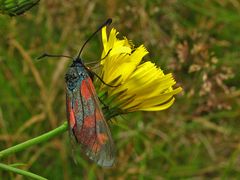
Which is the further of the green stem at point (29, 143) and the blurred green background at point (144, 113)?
the blurred green background at point (144, 113)

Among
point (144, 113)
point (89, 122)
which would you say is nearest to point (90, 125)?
point (89, 122)

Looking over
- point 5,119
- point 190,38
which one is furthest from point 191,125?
point 5,119

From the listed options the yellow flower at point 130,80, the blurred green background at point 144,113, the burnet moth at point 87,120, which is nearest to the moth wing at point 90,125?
the burnet moth at point 87,120

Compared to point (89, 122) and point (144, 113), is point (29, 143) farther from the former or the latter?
point (144, 113)

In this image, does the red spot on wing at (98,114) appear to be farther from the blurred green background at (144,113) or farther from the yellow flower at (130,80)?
the blurred green background at (144,113)

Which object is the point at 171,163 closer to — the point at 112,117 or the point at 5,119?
the point at 5,119

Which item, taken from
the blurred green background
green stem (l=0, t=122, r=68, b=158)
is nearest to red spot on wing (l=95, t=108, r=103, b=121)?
green stem (l=0, t=122, r=68, b=158)
